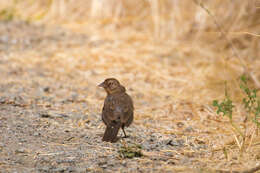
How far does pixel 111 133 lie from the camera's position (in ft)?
13.9

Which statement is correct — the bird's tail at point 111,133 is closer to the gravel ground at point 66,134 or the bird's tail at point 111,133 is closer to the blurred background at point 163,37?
the gravel ground at point 66,134

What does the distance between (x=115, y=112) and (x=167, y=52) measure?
14.4ft

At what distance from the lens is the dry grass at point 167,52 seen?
5.62 m

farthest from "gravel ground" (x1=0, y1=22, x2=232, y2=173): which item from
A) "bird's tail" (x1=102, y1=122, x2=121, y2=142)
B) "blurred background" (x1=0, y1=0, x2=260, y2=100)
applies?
"blurred background" (x1=0, y1=0, x2=260, y2=100)

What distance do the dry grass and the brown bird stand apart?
0.57 metres

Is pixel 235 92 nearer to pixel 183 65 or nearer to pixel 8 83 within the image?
pixel 183 65

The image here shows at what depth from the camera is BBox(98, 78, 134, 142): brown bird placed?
13.9ft

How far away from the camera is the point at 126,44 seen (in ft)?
29.4

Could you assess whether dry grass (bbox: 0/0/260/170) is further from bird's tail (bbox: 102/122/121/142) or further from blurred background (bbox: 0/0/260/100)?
bird's tail (bbox: 102/122/121/142)

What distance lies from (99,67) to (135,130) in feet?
10.4

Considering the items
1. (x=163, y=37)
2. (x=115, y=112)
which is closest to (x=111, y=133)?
(x=115, y=112)

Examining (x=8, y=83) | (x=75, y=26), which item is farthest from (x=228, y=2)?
(x=8, y=83)

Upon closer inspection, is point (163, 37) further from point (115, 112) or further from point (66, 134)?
point (66, 134)

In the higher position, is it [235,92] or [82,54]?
[82,54]
